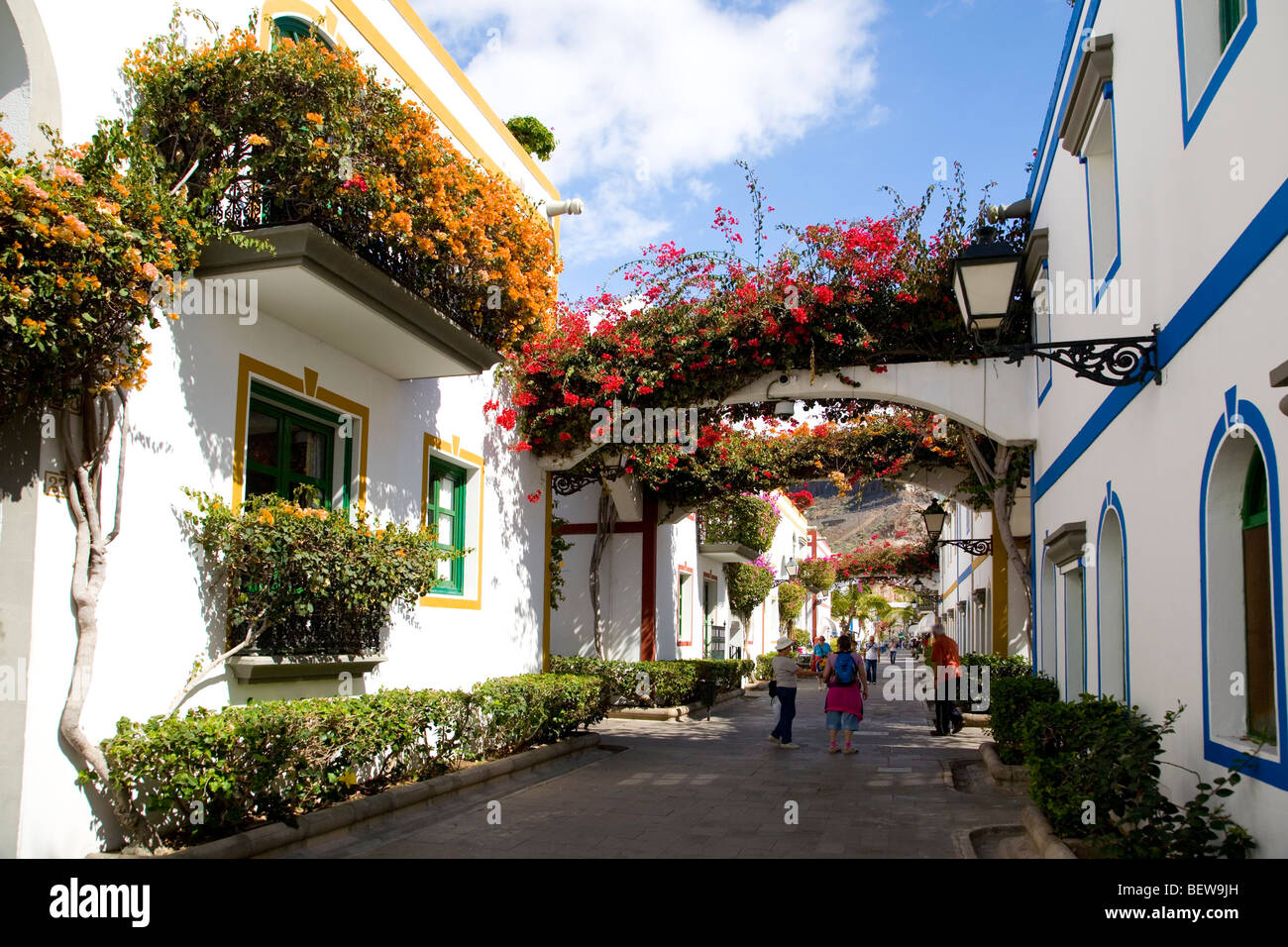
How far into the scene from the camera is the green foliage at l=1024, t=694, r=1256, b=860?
4.41 meters

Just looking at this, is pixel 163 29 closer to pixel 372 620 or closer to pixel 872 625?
pixel 372 620

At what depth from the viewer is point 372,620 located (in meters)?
7.85

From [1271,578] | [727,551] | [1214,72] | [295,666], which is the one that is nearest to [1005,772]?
[1271,578]

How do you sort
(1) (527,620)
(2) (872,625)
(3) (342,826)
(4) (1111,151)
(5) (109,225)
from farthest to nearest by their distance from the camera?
(2) (872,625)
(1) (527,620)
(4) (1111,151)
(3) (342,826)
(5) (109,225)

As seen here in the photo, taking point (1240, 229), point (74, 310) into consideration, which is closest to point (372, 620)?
point (74, 310)

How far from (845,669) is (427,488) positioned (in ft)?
19.4

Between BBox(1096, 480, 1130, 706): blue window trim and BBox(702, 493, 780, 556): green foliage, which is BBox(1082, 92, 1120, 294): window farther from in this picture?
BBox(702, 493, 780, 556): green foliage

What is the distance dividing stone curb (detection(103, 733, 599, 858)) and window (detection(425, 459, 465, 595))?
1897 millimetres

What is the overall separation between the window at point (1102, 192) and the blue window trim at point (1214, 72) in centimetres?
189

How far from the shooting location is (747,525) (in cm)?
2242
